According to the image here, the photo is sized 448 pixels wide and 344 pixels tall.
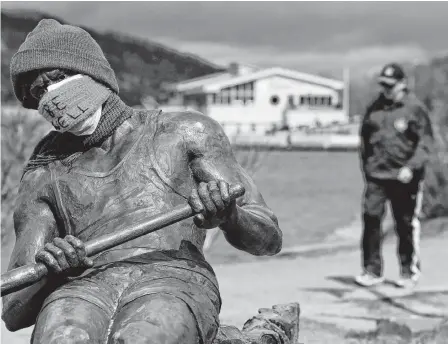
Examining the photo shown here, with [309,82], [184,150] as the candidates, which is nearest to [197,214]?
[184,150]

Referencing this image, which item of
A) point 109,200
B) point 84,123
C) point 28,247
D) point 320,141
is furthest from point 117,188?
point 320,141

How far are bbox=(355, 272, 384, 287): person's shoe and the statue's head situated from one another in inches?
205

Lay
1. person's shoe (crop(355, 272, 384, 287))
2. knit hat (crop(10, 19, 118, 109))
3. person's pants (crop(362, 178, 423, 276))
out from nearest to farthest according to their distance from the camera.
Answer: knit hat (crop(10, 19, 118, 109)) → person's pants (crop(362, 178, 423, 276)) → person's shoe (crop(355, 272, 384, 287))

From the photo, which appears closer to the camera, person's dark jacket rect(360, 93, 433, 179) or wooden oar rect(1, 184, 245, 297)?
wooden oar rect(1, 184, 245, 297)

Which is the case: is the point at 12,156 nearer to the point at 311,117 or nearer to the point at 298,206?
the point at 298,206

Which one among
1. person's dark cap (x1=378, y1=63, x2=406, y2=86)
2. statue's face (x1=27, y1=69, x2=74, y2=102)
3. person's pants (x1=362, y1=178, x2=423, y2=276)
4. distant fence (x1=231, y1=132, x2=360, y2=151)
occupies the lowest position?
distant fence (x1=231, y1=132, x2=360, y2=151)

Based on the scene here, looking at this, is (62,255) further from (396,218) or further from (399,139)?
(396,218)

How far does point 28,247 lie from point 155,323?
26.3 inches

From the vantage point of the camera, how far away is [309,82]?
42344 millimetres

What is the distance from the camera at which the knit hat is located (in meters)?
3.10

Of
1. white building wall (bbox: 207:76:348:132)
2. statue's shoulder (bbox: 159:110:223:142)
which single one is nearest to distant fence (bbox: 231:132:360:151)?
white building wall (bbox: 207:76:348:132)

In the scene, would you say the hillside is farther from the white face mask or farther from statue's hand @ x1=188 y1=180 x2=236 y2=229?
statue's hand @ x1=188 y1=180 x2=236 y2=229

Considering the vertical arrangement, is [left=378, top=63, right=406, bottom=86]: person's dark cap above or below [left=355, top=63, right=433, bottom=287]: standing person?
above

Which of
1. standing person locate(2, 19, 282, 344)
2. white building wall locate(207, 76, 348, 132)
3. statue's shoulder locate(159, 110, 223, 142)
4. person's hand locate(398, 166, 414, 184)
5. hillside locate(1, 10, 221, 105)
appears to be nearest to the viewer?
standing person locate(2, 19, 282, 344)
